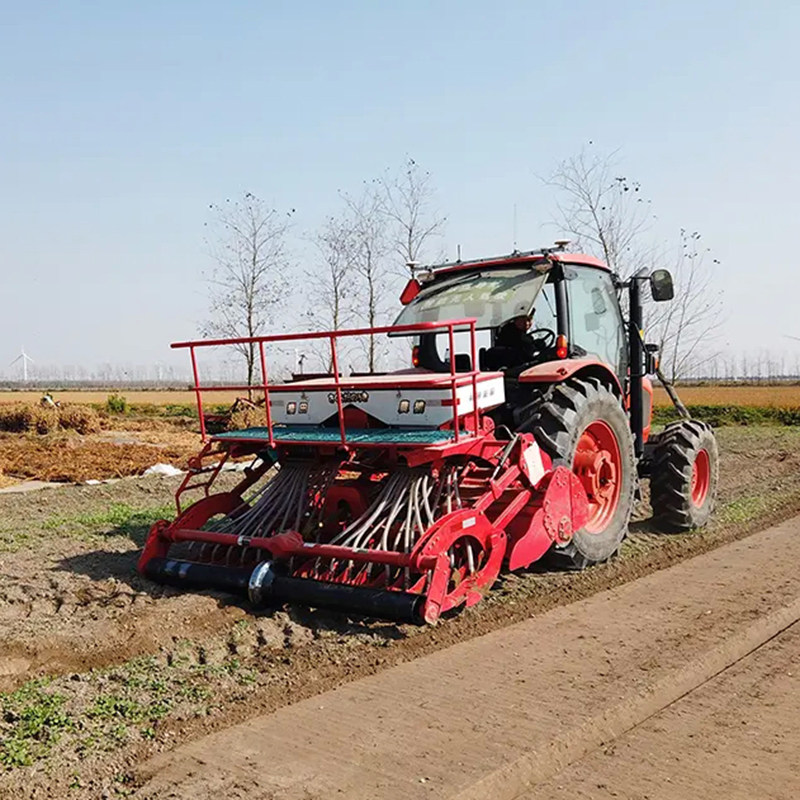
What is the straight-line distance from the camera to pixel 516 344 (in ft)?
24.3

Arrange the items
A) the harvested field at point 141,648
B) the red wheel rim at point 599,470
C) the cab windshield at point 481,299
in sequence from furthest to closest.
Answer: the red wheel rim at point 599,470
the cab windshield at point 481,299
the harvested field at point 141,648

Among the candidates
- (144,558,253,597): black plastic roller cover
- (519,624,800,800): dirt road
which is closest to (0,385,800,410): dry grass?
(144,558,253,597): black plastic roller cover

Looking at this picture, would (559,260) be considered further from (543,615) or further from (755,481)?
(755,481)

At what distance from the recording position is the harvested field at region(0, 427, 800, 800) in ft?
12.4

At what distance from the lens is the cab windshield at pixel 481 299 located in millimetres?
6902

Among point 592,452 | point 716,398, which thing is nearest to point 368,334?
point 592,452

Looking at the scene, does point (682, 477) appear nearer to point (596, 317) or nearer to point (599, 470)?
point (599, 470)

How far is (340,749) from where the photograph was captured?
3.76 metres

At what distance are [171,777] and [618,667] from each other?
2388 mm

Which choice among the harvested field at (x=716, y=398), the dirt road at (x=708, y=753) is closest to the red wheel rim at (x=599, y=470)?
the dirt road at (x=708, y=753)

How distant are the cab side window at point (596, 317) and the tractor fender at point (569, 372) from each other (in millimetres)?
302

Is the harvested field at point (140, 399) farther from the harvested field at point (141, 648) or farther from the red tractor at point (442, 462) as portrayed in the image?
the harvested field at point (141, 648)

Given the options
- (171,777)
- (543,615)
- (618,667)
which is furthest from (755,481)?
(171,777)

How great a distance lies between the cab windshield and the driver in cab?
31 cm
